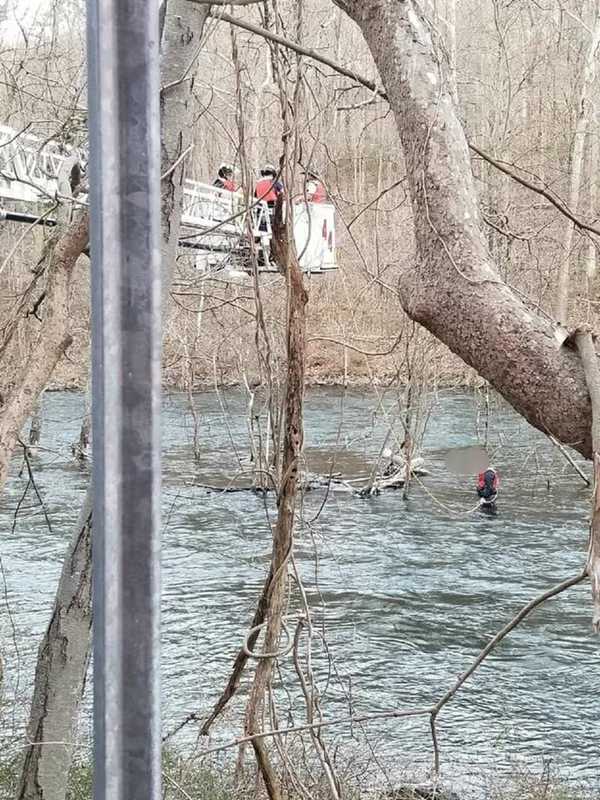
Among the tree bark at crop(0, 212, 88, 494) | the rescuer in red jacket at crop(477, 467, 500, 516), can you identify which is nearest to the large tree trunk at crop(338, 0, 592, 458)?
the tree bark at crop(0, 212, 88, 494)

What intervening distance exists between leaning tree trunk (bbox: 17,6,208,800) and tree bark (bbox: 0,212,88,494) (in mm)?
371

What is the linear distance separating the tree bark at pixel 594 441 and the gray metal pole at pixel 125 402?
2.56 ft

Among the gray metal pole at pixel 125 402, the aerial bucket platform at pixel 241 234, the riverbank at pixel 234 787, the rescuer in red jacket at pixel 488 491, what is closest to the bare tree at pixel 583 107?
the rescuer in red jacket at pixel 488 491

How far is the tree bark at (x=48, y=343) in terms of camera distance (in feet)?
11.4

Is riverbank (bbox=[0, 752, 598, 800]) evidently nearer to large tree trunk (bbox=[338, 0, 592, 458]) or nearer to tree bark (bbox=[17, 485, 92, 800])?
tree bark (bbox=[17, 485, 92, 800])

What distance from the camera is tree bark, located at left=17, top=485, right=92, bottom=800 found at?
3.67 metres

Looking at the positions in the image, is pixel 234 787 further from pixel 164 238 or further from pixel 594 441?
pixel 594 441

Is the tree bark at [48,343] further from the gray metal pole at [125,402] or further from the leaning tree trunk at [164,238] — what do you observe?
the gray metal pole at [125,402]

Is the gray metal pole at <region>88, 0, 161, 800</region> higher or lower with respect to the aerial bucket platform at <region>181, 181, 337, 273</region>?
lower

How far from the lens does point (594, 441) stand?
5.40ft

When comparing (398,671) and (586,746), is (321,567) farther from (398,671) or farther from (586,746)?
(586,746)

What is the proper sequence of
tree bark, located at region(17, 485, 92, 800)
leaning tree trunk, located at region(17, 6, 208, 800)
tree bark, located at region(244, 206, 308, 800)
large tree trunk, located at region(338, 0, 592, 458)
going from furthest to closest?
tree bark, located at region(17, 485, 92, 800) < tree bark, located at region(244, 206, 308, 800) < leaning tree trunk, located at region(17, 6, 208, 800) < large tree trunk, located at region(338, 0, 592, 458)

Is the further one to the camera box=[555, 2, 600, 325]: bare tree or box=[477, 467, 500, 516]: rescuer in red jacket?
box=[555, 2, 600, 325]: bare tree

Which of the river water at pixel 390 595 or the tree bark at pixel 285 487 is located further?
the river water at pixel 390 595
